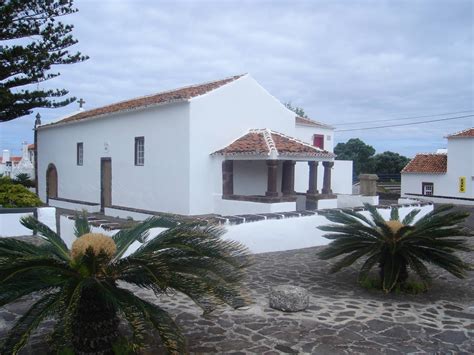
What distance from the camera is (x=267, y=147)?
14117mm

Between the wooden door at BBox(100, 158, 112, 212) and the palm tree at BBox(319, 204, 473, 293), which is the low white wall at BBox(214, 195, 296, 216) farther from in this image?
the palm tree at BBox(319, 204, 473, 293)

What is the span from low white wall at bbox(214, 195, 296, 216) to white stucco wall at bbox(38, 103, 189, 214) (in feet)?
3.72

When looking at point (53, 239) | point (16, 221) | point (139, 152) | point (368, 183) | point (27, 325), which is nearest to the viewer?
point (27, 325)

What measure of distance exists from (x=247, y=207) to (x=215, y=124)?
122 inches

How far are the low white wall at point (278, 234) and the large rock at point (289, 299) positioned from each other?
3.15m

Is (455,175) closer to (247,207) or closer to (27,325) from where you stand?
(247,207)

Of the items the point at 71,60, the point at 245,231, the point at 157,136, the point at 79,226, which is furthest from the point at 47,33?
the point at 79,226

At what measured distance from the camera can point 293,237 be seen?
411 inches

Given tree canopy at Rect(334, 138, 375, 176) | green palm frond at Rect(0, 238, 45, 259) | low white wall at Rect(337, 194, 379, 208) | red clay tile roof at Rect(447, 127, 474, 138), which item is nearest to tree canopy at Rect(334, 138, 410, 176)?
tree canopy at Rect(334, 138, 375, 176)

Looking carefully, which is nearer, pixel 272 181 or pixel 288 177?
pixel 272 181

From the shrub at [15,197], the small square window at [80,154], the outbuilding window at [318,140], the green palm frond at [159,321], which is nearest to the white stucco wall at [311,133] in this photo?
the outbuilding window at [318,140]

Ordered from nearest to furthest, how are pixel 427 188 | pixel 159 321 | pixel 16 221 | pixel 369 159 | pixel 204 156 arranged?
pixel 159 321
pixel 16 221
pixel 204 156
pixel 427 188
pixel 369 159

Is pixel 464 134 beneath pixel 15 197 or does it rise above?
above

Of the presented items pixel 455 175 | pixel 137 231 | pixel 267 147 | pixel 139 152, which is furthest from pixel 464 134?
pixel 137 231
